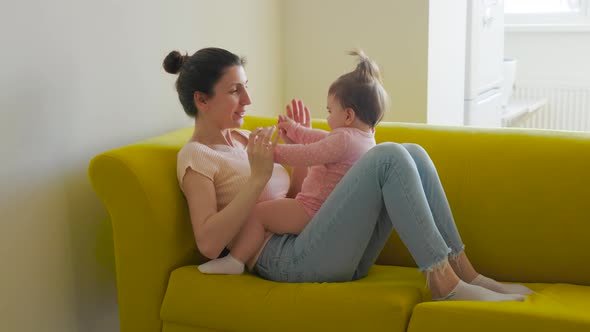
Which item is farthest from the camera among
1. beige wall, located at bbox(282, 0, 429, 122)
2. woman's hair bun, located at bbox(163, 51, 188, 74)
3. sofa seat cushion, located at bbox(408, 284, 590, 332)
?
beige wall, located at bbox(282, 0, 429, 122)

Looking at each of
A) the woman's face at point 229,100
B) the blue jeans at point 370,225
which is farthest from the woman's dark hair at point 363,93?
the woman's face at point 229,100

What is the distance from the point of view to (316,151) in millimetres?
2275

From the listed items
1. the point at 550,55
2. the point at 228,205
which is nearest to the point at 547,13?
the point at 550,55

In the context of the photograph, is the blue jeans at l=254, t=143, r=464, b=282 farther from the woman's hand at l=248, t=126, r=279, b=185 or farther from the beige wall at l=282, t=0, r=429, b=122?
the beige wall at l=282, t=0, r=429, b=122

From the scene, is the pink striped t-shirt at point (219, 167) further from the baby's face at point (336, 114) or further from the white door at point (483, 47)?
the white door at point (483, 47)

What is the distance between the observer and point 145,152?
7.61 feet

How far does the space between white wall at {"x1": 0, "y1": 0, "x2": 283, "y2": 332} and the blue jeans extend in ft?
1.89

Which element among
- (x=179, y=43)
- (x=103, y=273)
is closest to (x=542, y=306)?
(x=103, y=273)

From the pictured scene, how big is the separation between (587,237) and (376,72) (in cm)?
76

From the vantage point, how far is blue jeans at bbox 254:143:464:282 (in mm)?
2107

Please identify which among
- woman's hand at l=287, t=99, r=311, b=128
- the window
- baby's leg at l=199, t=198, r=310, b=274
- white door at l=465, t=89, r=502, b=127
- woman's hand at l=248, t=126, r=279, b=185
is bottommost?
baby's leg at l=199, t=198, r=310, b=274

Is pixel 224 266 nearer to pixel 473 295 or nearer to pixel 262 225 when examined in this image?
pixel 262 225

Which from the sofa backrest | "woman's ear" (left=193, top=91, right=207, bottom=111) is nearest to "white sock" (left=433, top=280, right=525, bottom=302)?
the sofa backrest

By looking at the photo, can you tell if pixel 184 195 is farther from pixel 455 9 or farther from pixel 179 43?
pixel 455 9
